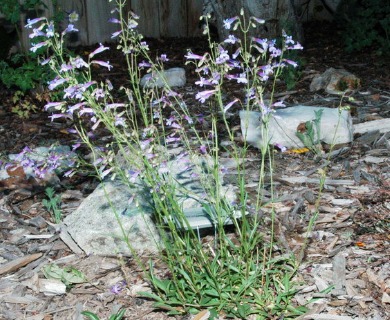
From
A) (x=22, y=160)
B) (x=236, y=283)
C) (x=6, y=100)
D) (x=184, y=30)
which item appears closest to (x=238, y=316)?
(x=236, y=283)

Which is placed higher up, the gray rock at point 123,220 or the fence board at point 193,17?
the fence board at point 193,17

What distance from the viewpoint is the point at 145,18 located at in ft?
28.8

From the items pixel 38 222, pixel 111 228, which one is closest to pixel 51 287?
pixel 111 228

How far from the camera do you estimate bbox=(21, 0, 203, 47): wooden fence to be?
327 inches

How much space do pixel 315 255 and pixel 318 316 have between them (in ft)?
1.52

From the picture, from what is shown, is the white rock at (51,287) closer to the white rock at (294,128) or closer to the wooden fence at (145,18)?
the white rock at (294,128)

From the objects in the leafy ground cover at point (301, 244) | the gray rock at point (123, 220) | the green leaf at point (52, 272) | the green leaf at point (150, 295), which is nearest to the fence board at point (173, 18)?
the leafy ground cover at point (301, 244)

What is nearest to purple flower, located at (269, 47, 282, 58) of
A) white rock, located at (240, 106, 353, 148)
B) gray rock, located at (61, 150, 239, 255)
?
gray rock, located at (61, 150, 239, 255)

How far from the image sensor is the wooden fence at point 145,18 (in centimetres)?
831

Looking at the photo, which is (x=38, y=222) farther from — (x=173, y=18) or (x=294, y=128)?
(x=173, y=18)

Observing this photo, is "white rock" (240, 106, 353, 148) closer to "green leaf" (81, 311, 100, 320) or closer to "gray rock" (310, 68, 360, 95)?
"gray rock" (310, 68, 360, 95)

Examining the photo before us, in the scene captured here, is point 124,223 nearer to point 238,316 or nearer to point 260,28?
point 238,316

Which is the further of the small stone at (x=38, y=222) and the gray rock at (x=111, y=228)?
the small stone at (x=38, y=222)

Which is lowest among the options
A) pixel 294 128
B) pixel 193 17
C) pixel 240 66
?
pixel 294 128
